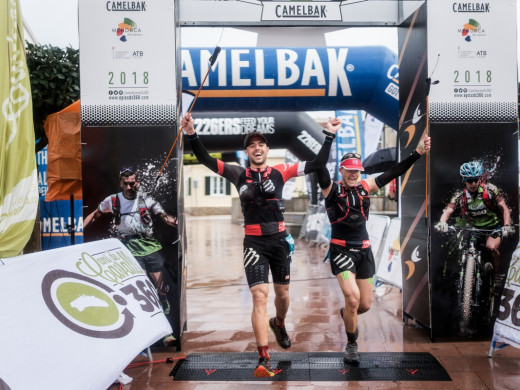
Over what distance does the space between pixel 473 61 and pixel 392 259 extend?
11.0 feet

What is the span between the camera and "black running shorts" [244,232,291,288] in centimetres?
424

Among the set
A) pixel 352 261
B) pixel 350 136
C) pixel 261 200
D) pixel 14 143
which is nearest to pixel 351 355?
pixel 352 261

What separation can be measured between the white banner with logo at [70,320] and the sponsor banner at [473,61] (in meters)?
3.57

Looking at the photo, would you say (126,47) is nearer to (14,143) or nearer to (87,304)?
(14,143)

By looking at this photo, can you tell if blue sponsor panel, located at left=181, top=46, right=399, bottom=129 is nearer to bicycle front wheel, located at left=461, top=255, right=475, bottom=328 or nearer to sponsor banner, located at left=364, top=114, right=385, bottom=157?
bicycle front wheel, located at left=461, top=255, right=475, bottom=328

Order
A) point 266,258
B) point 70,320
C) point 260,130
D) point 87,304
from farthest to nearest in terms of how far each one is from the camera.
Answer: point 260,130 < point 266,258 < point 87,304 < point 70,320

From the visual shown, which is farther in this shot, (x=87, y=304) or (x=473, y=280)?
(x=473, y=280)

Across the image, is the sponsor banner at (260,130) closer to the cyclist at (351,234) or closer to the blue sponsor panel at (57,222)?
the blue sponsor panel at (57,222)

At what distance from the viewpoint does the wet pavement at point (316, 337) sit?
4.11 metres

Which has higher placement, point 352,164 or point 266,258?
point 352,164

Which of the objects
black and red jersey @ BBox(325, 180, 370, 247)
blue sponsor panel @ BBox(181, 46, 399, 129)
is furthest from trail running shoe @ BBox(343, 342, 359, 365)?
blue sponsor panel @ BBox(181, 46, 399, 129)

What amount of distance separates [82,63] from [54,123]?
1.17 metres

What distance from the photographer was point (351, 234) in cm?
460

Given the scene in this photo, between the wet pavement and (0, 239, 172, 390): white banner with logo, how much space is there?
0.81 m
